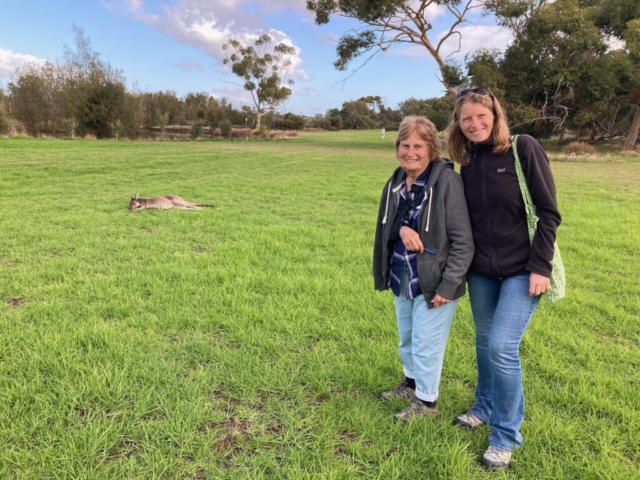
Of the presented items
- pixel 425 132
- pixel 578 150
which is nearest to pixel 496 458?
pixel 425 132

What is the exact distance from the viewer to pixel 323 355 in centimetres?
289

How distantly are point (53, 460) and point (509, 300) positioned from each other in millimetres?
2377

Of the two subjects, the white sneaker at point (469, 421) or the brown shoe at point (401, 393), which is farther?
the brown shoe at point (401, 393)

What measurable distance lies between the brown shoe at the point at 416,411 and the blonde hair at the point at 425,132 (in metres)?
1.42

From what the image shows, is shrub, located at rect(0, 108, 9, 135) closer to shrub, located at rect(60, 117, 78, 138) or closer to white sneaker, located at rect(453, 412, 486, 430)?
shrub, located at rect(60, 117, 78, 138)

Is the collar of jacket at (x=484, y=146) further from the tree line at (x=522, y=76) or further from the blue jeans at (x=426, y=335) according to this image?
the tree line at (x=522, y=76)

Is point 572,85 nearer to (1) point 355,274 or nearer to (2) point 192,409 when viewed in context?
(1) point 355,274

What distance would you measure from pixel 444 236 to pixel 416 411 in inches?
41.8

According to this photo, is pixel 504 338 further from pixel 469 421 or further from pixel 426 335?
pixel 469 421

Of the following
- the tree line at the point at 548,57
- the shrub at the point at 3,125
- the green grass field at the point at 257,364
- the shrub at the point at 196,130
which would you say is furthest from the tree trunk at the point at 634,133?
the shrub at the point at 3,125

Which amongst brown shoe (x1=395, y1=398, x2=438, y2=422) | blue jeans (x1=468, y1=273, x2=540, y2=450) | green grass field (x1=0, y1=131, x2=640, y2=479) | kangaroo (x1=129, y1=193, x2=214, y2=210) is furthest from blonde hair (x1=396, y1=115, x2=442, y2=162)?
kangaroo (x1=129, y1=193, x2=214, y2=210)

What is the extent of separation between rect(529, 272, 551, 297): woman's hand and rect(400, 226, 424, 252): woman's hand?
528mm

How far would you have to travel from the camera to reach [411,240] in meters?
2.03

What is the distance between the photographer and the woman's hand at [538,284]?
1.77 meters
